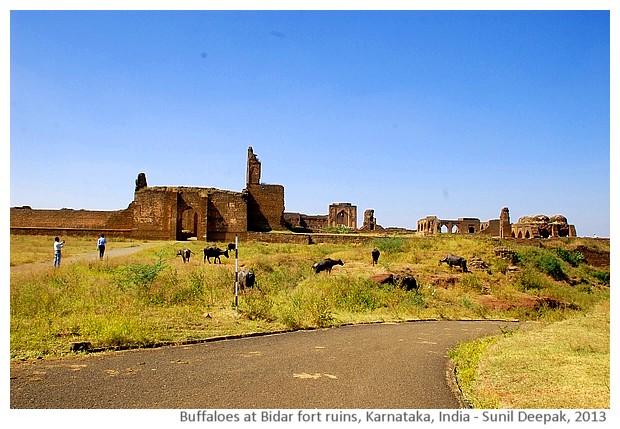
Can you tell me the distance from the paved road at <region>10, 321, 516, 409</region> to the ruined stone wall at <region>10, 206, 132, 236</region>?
30956mm

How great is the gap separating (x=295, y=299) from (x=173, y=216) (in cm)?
2371

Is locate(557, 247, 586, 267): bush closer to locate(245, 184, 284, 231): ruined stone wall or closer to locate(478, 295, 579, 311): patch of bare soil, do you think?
locate(478, 295, 579, 311): patch of bare soil

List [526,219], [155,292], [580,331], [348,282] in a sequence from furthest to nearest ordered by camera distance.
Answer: [526,219]
[348,282]
[155,292]
[580,331]

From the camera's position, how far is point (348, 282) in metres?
15.3

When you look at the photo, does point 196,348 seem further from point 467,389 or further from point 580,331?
point 580,331

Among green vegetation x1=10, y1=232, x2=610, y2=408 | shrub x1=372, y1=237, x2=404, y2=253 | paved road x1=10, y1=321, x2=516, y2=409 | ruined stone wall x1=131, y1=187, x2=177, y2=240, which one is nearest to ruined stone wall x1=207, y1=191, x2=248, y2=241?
ruined stone wall x1=131, y1=187, x2=177, y2=240

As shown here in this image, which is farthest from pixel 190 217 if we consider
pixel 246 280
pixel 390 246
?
pixel 246 280

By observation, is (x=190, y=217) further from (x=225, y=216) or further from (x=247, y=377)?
(x=247, y=377)

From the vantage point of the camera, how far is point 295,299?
42.9 ft

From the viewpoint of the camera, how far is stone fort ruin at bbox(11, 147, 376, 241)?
35.4 m

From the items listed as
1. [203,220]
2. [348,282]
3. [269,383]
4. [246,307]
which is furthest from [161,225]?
[269,383]

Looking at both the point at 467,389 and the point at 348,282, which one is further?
the point at 348,282

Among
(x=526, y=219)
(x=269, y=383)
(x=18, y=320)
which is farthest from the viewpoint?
(x=526, y=219)
